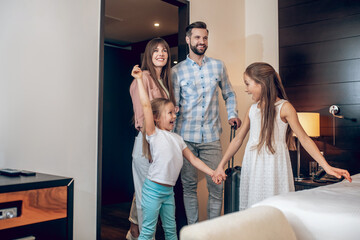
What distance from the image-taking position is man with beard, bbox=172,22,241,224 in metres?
2.78

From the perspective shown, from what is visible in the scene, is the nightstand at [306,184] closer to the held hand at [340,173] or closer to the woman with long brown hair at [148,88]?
the held hand at [340,173]

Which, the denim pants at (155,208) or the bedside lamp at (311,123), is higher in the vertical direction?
the bedside lamp at (311,123)

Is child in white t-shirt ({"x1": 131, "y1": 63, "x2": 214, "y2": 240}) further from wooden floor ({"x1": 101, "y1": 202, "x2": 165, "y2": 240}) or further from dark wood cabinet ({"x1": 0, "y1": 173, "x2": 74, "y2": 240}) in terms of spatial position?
wooden floor ({"x1": 101, "y1": 202, "x2": 165, "y2": 240})

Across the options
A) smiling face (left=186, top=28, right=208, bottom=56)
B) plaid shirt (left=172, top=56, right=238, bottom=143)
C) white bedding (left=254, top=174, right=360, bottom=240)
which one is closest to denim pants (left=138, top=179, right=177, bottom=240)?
plaid shirt (left=172, top=56, right=238, bottom=143)

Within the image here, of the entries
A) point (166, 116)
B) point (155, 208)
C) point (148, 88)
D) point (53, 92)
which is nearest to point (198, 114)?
point (148, 88)

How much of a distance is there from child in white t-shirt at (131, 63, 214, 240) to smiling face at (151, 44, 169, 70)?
462 mm

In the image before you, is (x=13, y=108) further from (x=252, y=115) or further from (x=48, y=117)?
(x=252, y=115)

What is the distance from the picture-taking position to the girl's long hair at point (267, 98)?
2145mm

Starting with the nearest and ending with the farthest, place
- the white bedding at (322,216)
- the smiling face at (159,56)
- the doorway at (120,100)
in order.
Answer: the white bedding at (322,216), the smiling face at (159,56), the doorway at (120,100)

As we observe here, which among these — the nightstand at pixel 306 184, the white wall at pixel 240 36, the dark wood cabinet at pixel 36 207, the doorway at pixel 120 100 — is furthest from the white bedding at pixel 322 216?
the doorway at pixel 120 100

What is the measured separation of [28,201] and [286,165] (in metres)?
1.45

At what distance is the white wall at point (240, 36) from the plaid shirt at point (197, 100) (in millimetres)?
→ 655

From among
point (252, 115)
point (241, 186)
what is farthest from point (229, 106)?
point (241, 186)

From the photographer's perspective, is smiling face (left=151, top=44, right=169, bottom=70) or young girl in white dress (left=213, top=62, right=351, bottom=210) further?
smiling face (left=151, top=44, right=169, bottom=70)
